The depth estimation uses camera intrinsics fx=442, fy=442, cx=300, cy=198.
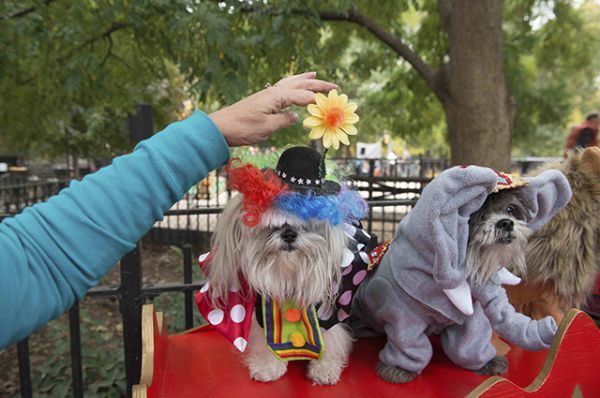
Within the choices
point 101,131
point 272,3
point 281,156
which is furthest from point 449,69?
point 101,131

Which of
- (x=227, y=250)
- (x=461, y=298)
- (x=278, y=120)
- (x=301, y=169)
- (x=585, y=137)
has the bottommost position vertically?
(x=461, y=298)

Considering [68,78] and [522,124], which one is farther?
[522,124]

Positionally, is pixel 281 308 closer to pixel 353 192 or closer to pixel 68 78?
pixel 353 192

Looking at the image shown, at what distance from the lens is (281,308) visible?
1.40 m

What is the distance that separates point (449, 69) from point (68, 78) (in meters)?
3.54

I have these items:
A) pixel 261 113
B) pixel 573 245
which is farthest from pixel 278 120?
pixel 573 245

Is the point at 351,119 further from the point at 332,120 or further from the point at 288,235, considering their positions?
the point at 288,235

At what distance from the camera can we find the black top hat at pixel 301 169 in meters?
1.22

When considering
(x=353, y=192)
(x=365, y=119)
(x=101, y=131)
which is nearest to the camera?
(x=353, y=192)

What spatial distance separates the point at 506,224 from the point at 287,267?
615mm

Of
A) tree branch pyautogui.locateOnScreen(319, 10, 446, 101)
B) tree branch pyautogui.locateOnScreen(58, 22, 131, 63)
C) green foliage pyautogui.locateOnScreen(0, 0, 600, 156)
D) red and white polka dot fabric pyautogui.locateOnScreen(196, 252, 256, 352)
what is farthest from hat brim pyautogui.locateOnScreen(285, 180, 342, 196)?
tree branch pyautogui.locateOnScreen(58, 22, 131, 63)

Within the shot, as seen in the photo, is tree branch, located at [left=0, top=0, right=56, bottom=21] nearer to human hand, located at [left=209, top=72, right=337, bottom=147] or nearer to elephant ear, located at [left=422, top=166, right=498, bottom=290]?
human hand, located at [left=209, top=72, right=337, bottom=147]

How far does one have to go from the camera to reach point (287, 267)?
127cm

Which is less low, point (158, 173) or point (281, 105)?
point (281, 105)
